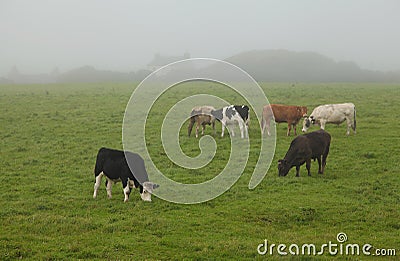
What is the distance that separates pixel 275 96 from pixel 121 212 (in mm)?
29793

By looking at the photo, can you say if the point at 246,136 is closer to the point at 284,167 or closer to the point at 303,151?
the point at 284,167

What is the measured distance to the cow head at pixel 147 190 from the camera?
38.1ft

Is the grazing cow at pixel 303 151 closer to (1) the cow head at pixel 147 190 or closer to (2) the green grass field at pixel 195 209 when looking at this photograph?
(2) the green grass field at pixel 195 209

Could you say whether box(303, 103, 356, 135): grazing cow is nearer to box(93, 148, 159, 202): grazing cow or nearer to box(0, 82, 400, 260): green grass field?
box(0, 82, 400, 260): green grass field

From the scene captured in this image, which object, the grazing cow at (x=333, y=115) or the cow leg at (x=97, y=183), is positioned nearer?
the cow leg at (x=97, y=183)

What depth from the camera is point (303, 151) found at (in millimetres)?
13914

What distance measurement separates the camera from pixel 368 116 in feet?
87.3

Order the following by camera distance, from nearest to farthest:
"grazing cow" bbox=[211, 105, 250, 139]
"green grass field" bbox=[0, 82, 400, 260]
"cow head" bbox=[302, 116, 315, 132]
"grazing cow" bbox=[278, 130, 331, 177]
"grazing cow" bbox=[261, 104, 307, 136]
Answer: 1. "green grass field" bbox=[0, 82, 400, 260]
2. "grazing cow" bbox=[278, 130, 331, 177]
3. "grazing cow" bbox=[211, 105, 250, 139]
4. "cow head" bbox=[302, 116, 315, 132]
5. "grazing cow" bbox=[261, 104, 307, 136]

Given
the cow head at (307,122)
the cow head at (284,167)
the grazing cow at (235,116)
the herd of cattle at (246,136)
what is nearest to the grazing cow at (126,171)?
the herd of cattle at (246,136)

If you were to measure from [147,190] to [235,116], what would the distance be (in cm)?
933

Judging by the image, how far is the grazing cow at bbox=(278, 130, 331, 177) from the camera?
45.8 feet

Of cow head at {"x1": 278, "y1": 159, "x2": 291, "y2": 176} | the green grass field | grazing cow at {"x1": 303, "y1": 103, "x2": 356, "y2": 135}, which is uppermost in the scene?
grazing cow at {"x1": 303, "y1": 103, "x2": 356, "y2": 135}

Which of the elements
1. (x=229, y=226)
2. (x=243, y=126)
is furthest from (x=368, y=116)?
(x=229, y=226)

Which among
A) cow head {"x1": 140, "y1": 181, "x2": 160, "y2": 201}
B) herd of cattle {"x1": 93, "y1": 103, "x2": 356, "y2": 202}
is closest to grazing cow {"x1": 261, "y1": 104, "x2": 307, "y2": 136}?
herd of cattle {"x1": 93, "y1": 103, "x2": 356, "y2": 202}
